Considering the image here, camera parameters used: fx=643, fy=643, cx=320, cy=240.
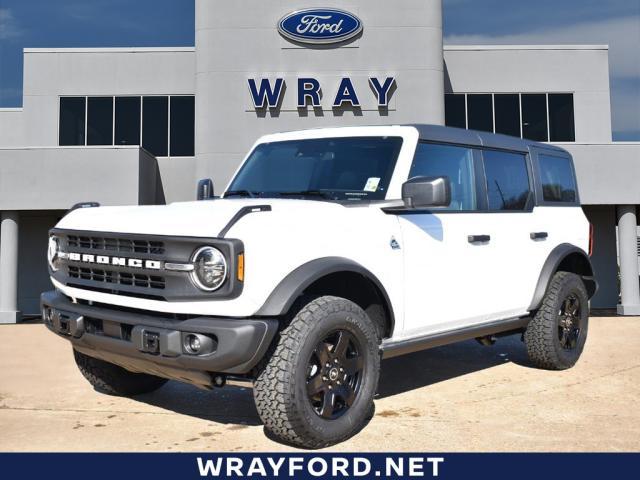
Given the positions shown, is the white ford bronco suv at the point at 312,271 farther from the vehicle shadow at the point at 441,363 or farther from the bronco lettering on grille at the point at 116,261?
the vehicle shadow at the point at 441,363

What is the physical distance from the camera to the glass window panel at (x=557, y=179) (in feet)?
21.4

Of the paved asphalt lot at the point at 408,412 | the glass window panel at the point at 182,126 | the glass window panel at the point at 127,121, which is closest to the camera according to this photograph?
the paved asphalt lot at the point at 408,412

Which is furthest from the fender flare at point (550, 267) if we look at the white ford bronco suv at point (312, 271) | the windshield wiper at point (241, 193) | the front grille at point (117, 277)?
the front grille at point (117, 277)

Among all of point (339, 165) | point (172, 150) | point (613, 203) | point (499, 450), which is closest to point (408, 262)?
point (339, 165)

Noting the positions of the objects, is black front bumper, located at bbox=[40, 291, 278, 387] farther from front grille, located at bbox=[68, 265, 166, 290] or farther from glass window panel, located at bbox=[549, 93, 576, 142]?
glass window panel, located at bbox=[549, 93, 576, 142]

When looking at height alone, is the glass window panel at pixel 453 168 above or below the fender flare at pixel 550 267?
above

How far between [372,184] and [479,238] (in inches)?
46.4

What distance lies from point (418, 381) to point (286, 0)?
13350mm

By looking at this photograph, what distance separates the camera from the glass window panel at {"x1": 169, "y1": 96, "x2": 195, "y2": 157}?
19.0 meters

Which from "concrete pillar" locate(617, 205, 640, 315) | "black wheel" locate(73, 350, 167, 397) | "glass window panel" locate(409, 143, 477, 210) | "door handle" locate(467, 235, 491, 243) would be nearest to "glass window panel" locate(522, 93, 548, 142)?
"concrete pillar" locate(617, 205, 640, 315)

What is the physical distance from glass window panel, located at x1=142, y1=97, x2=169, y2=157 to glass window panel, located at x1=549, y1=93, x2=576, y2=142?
11.8 meters

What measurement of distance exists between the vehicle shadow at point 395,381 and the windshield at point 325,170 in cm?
171

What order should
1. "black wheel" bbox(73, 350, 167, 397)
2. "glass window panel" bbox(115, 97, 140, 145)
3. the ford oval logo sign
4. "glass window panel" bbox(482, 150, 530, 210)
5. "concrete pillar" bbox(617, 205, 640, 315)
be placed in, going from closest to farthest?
"black wheel" bbox(73, 350, 167, 397)
"glass window panel" bbox(482, 150, 530, 210)
"concrete pillar" bbox(617, 205, 640, 315)
the ford oval logo sign
"glass window panel" bbox(115, 97, 140, 145)

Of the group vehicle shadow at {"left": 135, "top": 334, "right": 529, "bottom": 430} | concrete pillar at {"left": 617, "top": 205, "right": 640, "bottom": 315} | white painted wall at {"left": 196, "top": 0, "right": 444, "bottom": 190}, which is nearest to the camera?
vehicle shadow at {"left": 135, "top": 334, "right": 529, "bottom": 430}
